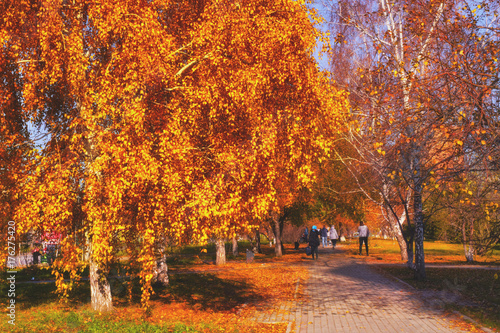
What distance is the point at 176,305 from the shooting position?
12969 millimetres

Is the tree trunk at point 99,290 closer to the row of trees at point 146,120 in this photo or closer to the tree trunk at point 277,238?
the row of trees at point 146,120

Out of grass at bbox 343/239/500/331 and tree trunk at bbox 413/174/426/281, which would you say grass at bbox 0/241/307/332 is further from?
tree trunk at bbox 413/174/426/281

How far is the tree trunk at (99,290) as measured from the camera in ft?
37.0

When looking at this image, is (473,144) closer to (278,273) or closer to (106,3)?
(106,3)

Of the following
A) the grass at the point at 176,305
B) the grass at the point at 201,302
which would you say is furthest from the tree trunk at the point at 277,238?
the grass at the point at 176,305

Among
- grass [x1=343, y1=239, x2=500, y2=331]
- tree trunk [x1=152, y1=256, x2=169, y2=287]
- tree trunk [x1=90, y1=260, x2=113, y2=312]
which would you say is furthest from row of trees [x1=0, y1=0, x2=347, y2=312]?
grass [x1=343, y1=239, x2=500, y2=331]

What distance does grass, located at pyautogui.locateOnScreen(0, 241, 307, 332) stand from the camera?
965 cm

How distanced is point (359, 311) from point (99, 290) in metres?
6.13

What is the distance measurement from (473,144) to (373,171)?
12.7 metres

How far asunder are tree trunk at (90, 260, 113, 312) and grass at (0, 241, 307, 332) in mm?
281

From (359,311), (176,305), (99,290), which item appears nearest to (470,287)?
(359,311)

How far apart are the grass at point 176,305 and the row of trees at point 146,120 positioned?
3.06ft

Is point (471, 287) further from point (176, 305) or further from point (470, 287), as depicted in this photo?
point (176, 305)

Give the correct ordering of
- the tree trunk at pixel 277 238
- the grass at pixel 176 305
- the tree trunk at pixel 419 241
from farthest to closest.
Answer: the tree trunk at pixel 277 238 → the tree trunk at pixel 419 241 → the grass at pixel 176 305
